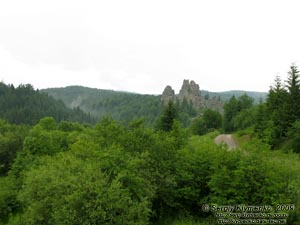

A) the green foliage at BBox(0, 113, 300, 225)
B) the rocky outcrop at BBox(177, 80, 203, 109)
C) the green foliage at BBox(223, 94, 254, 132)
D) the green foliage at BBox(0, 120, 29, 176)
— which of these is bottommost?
the green foliage at BBox(0, 120, 29, 176)

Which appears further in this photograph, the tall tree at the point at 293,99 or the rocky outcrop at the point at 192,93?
the rocky outcrop at the point at 192,93

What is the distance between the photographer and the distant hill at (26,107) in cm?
12938

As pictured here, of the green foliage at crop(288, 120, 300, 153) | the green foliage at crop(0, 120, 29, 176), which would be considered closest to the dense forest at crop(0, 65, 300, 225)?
the green foliage at crop(288, 120, 300, 153)

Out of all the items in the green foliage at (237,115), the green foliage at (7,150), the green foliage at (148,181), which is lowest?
the green foliage at (7,150)

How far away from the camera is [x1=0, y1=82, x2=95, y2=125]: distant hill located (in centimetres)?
12938

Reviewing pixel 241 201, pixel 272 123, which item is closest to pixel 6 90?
pixel 272 123

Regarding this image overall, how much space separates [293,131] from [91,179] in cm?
2611

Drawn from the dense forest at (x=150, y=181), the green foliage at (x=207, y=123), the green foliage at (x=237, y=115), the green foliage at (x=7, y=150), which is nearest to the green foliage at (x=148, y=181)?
the dense forest at (x=150, y=181)

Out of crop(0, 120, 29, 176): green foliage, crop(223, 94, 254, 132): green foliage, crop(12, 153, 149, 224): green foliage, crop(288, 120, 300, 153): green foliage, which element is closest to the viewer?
crop(12, 153, 149, 224): green foliage

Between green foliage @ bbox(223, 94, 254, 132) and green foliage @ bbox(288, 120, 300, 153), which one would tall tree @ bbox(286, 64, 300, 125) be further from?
green foliage @ bbox(223, 94, 254, 132)

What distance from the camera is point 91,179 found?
51.2ft

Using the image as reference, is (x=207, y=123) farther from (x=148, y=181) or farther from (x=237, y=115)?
(x=148, y=181)

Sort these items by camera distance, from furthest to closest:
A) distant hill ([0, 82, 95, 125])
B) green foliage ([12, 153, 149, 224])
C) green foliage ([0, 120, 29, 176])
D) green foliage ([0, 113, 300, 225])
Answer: distant hill ([0, 82, 95, 125]) → green foliage ([0, 120, 29, 176]) → green foliage ([0, 113, 300, 225]) → green foliage ([12, 153, 149, 224])

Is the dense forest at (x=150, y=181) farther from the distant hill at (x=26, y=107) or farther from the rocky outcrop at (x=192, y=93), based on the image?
the rocky outcrop at (x=192, y=93)
